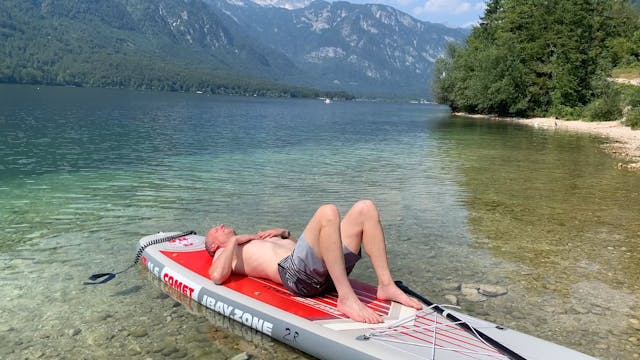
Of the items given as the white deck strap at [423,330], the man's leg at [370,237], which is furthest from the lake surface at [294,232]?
the man's leg at [370,237]

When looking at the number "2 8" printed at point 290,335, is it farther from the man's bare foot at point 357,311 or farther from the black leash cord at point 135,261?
the black leash cord at point 135,261

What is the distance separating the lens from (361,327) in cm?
586

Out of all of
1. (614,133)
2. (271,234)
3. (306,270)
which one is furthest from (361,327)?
(614,133)

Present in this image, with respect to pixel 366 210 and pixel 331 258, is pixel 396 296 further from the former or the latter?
pixel 366 210

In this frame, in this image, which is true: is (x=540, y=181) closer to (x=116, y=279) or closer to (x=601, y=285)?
(x=601, y=285)

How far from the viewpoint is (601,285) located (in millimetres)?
8805

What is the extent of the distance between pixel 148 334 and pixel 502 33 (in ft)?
254

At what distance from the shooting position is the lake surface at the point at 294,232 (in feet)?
23.1

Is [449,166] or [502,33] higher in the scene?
[502,33]

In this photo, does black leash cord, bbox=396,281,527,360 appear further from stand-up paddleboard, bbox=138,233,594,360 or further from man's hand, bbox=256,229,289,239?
man's hand, bbox=256,229,289,239

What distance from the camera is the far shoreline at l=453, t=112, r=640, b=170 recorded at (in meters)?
26.5

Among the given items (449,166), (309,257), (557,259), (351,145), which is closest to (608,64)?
(351,145)

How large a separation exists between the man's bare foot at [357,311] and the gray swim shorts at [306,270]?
401 mm

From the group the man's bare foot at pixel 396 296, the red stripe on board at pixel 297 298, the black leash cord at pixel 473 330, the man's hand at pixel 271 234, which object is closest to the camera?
the black leash cord at pixel 473 330
